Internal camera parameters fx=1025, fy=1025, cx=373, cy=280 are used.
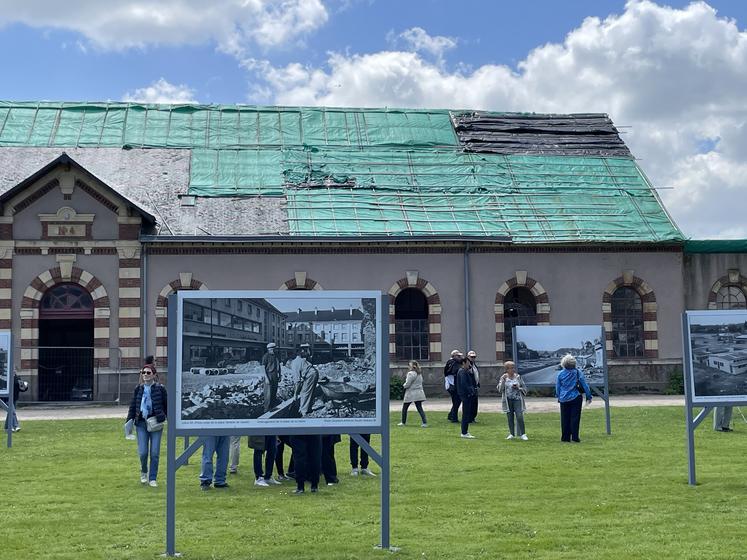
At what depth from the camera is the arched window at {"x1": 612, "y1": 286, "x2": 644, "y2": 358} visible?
110ft

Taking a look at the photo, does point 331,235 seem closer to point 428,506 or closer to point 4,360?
point 4,360

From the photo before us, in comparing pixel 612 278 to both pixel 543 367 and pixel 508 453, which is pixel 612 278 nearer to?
pixel 543 367

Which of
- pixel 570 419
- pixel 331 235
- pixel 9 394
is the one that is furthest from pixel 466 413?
pixel 331 235

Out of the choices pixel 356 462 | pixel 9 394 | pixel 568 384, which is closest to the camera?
pixel 356 462

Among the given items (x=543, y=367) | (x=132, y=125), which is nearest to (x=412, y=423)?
(x=543, y=367)

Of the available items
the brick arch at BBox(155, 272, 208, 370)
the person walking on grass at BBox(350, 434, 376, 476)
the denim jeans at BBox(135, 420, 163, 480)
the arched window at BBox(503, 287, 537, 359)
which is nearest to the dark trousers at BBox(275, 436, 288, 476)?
the person walking on grass at BBox(350, 434, 376, 476)

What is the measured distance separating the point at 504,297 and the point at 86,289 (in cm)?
1310

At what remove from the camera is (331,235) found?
105ft

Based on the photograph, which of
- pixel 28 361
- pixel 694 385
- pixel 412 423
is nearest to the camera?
pixel 694 385

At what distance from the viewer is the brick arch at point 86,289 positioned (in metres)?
30.5

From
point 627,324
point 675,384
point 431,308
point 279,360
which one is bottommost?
point 675,384

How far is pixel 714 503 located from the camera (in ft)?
41.9

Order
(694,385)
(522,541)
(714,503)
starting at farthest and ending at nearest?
(694,385) < (714,503) < (522,541)

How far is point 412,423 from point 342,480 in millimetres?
8359
